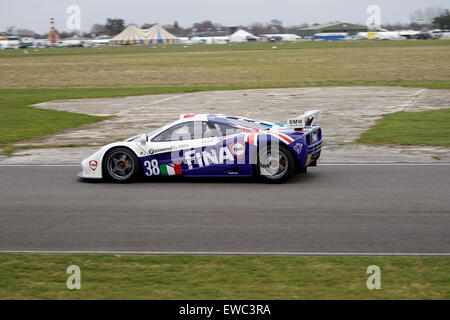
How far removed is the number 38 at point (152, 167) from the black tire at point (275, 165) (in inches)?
71.3

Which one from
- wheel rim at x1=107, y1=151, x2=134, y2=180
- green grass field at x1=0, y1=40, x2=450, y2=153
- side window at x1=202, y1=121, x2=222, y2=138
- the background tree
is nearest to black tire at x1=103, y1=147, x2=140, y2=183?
wheel rim at x1=107, y1=151, x2=134, y2=180

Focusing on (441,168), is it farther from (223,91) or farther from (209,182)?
(223,91)

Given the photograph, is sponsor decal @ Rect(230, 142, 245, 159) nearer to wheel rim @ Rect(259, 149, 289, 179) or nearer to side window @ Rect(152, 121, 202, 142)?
wheel rim @ Rect(259, 149, 289, 179)

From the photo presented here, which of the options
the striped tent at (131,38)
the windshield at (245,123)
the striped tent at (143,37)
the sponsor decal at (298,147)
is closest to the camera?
the sponsor decal at (298,147)

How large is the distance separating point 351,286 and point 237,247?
1.80 m

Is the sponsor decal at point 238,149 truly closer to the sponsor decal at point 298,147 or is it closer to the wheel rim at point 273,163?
the wheel rim at point 273,163

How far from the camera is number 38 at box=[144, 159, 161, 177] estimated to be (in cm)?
1106

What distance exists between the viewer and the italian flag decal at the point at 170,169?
11.0 metres

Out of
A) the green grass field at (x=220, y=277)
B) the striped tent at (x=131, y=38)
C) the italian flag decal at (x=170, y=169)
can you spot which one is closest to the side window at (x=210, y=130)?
the italian flag decal at (x=170, y=169)

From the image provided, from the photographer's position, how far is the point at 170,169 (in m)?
11.0

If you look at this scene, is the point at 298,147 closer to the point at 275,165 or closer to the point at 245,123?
the point at 275,165

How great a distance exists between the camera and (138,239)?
7.70 m
